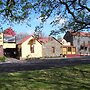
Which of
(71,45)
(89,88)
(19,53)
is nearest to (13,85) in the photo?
(89,88)

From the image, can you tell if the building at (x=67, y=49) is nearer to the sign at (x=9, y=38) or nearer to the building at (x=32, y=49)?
the building at (x=32, y=49)

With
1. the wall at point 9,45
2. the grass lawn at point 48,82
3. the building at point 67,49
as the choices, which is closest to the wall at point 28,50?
the wall at point 9,45

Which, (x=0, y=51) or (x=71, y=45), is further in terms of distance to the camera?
(x=71, y=45)

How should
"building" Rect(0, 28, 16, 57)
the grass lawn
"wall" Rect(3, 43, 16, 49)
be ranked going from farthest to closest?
"wall" Rect(3, 43, 16, 49), "building" Rect(0, 28, 16, 57), the grass lawn

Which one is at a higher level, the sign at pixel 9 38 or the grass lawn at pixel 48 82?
the sign at pixel 9 38

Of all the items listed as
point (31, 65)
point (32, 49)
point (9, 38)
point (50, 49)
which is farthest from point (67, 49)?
point (31, 65)

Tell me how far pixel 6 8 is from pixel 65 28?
602cm

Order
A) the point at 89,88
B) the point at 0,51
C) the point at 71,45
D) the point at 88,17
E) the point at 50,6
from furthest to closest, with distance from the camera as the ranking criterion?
the point at 71,45 → the point at 0,51 → the point at 88,17 → the point at 50,6 → the point at 89,88

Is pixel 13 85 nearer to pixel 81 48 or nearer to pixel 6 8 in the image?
pixel 6 8

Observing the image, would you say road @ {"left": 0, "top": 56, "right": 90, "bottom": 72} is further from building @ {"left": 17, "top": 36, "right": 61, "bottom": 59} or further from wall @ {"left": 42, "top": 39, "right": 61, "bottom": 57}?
wall @ {"left": 42, "top": 39, "right": 61, "bottom": 57}

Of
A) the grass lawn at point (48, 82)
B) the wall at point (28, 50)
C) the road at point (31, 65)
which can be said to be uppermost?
the wall at point (28, 50)

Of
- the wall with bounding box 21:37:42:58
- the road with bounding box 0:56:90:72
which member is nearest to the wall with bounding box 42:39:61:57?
the wall with bounding box 21:37:42:58

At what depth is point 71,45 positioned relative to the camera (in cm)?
8994

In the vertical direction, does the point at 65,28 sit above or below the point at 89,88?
above
